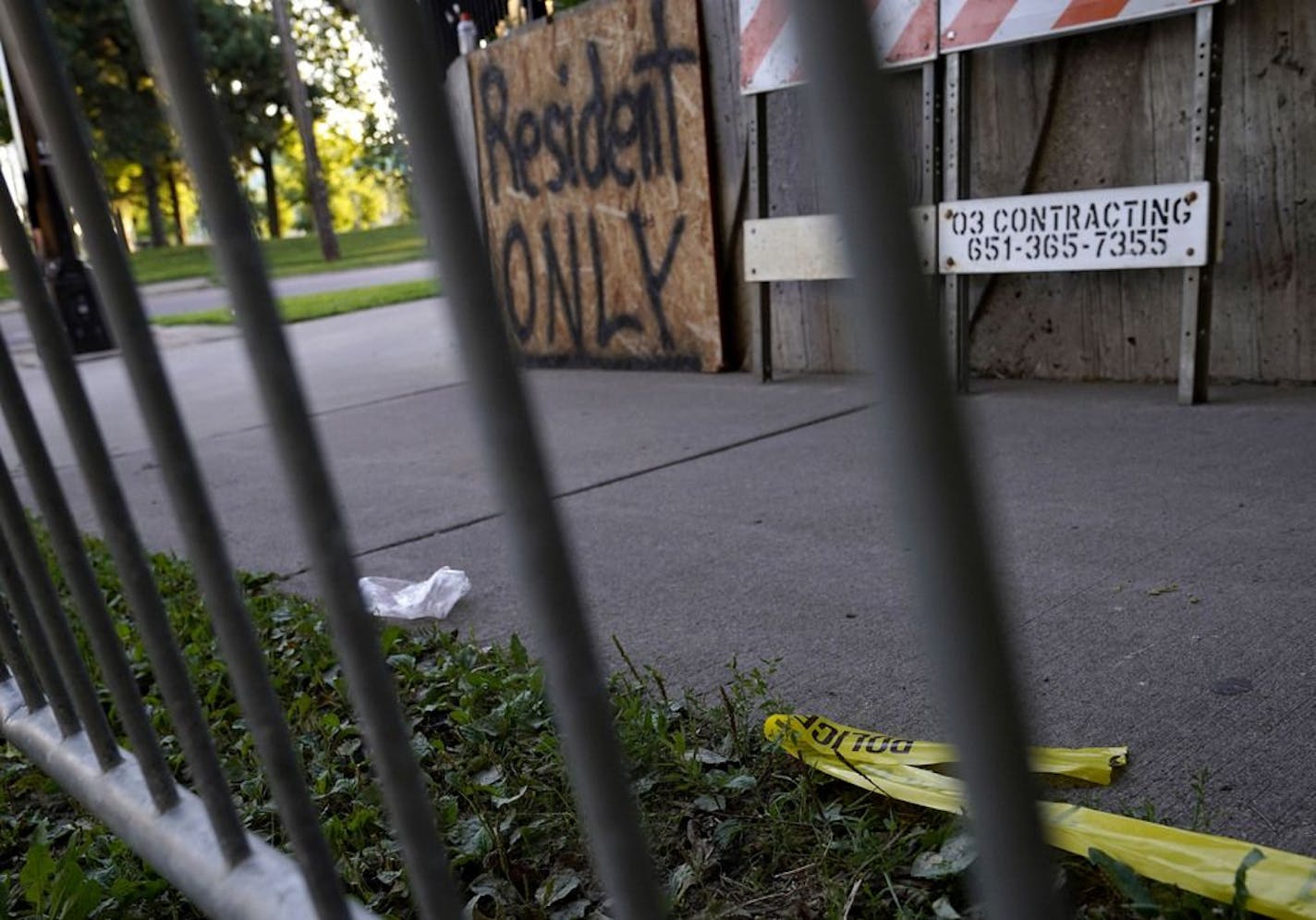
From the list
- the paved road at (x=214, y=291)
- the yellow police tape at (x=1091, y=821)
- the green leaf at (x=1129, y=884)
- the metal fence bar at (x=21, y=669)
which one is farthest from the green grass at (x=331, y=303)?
the green leaf at (x=1129, y=884)

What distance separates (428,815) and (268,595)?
8.61 feet

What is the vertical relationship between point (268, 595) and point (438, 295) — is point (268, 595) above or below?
below

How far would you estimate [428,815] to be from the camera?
0.89 meters

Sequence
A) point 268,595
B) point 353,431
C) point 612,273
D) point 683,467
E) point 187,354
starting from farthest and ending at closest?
point 187,354, point 612,273, point 353,431, point 683,467, point 268,595

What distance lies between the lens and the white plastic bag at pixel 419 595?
3.04m

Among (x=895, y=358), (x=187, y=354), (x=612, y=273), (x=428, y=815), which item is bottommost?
(x=187, y=354)

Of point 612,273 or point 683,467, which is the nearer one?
point 683,467

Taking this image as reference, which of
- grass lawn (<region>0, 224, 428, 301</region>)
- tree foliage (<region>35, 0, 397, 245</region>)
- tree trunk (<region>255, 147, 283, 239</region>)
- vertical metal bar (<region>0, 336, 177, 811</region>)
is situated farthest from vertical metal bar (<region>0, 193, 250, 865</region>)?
tree trunk (<region>255, 147, 283, 239</region>)

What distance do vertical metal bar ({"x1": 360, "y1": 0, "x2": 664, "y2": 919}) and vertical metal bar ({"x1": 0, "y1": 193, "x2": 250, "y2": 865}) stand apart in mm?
739

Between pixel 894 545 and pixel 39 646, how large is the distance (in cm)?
199

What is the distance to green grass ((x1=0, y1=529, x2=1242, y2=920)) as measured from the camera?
1.66m

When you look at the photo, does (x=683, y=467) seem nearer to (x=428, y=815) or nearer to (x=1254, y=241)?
(x=1254, y=241)

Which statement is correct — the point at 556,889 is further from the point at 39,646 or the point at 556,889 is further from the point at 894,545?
the point at 894,545

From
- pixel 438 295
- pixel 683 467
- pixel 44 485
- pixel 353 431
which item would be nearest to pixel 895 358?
pixel 438 295
